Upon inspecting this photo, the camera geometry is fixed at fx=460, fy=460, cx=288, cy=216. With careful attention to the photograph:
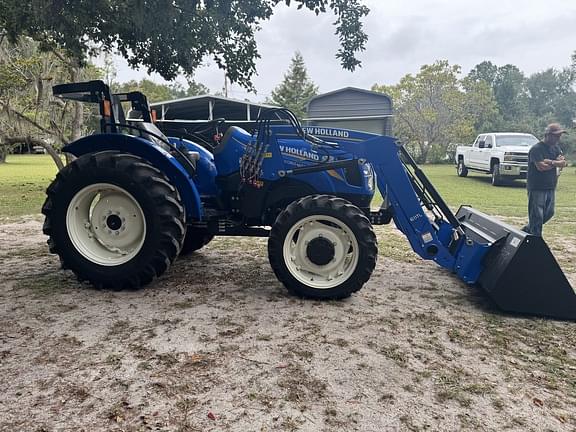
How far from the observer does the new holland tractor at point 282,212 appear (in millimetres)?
3982

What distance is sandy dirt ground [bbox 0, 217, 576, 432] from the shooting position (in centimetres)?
238

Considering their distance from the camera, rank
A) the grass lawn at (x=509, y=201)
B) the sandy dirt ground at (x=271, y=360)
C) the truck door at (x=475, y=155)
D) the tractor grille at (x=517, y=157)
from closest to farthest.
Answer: the sandy dirt ground at (x=271, y=360) → the grass lawn at (x=509, y=201) → the tractor grille at (x=517, y=157) → the truck door at (x=475, y=155)

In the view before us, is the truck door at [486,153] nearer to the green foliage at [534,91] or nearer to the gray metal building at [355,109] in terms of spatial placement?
the gray metal building at [355,109]

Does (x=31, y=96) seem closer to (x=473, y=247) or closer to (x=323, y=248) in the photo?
(x=323, y=248)

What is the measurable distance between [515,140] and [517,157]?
178 centimetres

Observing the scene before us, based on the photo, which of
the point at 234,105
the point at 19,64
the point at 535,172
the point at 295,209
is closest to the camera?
the point at 295,209

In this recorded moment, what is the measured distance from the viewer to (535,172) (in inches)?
227

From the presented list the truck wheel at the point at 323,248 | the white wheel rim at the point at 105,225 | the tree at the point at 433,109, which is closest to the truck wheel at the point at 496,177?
the truck wheel at the point at 323,248

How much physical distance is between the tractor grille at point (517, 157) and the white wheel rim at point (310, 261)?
14033mm

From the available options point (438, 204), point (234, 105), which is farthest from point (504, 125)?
point (438, 204)

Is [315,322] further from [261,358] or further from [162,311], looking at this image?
[162,311]

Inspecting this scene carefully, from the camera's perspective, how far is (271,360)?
2.98 meters

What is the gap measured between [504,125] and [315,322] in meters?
48.4

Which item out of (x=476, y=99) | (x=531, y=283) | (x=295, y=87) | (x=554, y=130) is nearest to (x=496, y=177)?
(x=554, y=130)
